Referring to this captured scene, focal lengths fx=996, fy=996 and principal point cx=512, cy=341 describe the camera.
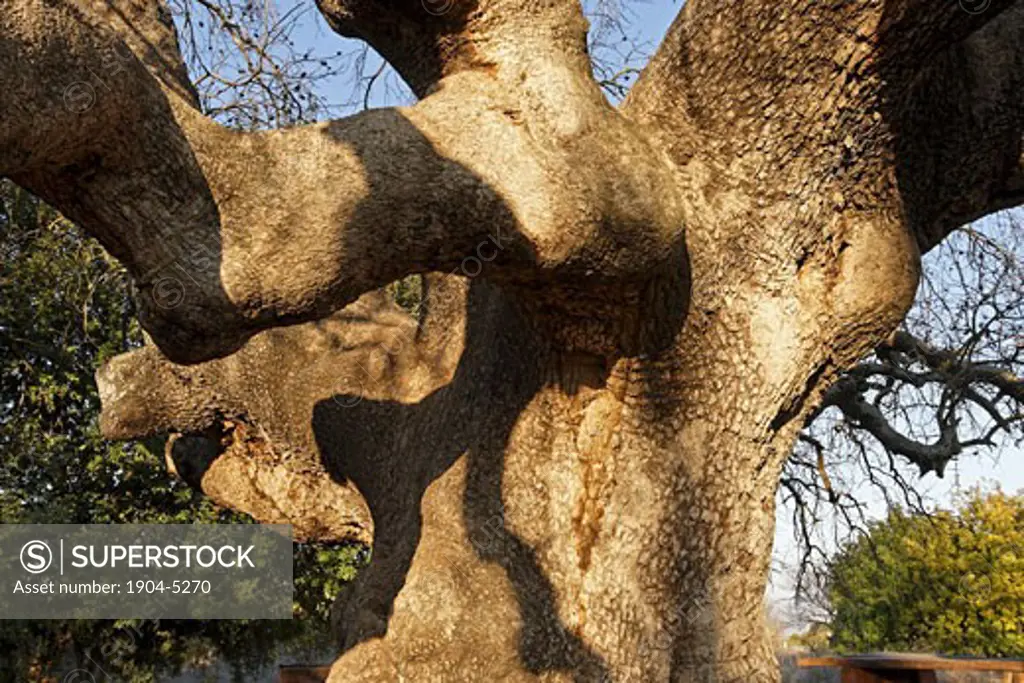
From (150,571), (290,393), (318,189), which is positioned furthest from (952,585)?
(318,189)

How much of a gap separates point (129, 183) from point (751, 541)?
7.81 feet

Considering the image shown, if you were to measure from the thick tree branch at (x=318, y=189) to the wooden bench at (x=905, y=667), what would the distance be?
163 inches

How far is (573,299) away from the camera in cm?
327

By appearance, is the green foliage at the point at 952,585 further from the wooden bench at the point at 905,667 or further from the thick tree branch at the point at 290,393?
the thick tree branch at the point at 290,393

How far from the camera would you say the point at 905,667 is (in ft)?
20.1

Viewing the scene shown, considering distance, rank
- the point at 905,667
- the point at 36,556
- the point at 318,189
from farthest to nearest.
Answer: the point at 36,556
the point at 905,667
the point at 318,189

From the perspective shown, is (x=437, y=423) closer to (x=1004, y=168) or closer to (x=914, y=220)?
(x=914, y=220)

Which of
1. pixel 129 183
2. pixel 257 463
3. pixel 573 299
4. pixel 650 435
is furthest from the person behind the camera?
pixel 257 463

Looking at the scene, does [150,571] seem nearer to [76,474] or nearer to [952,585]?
[76,474]

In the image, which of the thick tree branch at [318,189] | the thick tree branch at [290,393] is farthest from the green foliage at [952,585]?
the thick tree branch at [318,189]

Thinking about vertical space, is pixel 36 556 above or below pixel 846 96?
below

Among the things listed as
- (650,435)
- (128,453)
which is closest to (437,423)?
(650,435)

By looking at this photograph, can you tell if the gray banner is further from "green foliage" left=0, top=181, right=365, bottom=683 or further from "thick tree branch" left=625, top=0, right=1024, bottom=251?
"thick tree branch" left=625, top=0, right=1024, bottom=251

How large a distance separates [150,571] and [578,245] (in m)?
7.77
